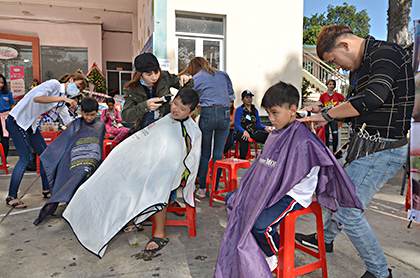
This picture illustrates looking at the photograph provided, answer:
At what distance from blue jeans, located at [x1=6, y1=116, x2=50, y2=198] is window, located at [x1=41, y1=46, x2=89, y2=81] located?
9.00m

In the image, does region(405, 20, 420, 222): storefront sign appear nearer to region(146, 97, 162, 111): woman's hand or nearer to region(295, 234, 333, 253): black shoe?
region(295, 234, 333, 253): black shoe

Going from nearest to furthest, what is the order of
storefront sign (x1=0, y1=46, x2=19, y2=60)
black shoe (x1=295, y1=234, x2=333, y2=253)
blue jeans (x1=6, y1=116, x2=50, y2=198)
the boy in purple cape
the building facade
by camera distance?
the boy in purple cape
black shoe (x1=295, y1=234, x2=333, y2=253)
blue jeans (x1=6, y1=116, x2=50, y2=198)
the building facade
storefront sign (x1=0, y1=46, x2=19, y2=60)

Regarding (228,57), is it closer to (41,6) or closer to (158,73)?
(158,73)

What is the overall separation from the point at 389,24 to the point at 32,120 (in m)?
8.98

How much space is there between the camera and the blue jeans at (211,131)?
11.3 ft

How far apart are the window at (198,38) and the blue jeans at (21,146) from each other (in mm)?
3852

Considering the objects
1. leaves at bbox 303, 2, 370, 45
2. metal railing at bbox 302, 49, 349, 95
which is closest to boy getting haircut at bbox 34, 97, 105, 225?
metal railing at bbox 302, 49, 349, 95

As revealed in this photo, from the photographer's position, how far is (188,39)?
6.68m

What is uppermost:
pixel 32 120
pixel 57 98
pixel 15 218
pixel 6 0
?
pixel 6 0

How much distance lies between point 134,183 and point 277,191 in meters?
1.09

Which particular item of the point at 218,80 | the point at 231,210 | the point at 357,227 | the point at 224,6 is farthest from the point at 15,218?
the point at 224,6

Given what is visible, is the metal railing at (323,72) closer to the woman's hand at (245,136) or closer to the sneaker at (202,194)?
A: the woman's hand at (245,136)

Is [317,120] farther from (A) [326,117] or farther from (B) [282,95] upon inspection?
(B) [282,95]

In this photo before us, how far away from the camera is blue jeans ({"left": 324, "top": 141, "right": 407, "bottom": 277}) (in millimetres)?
1708
